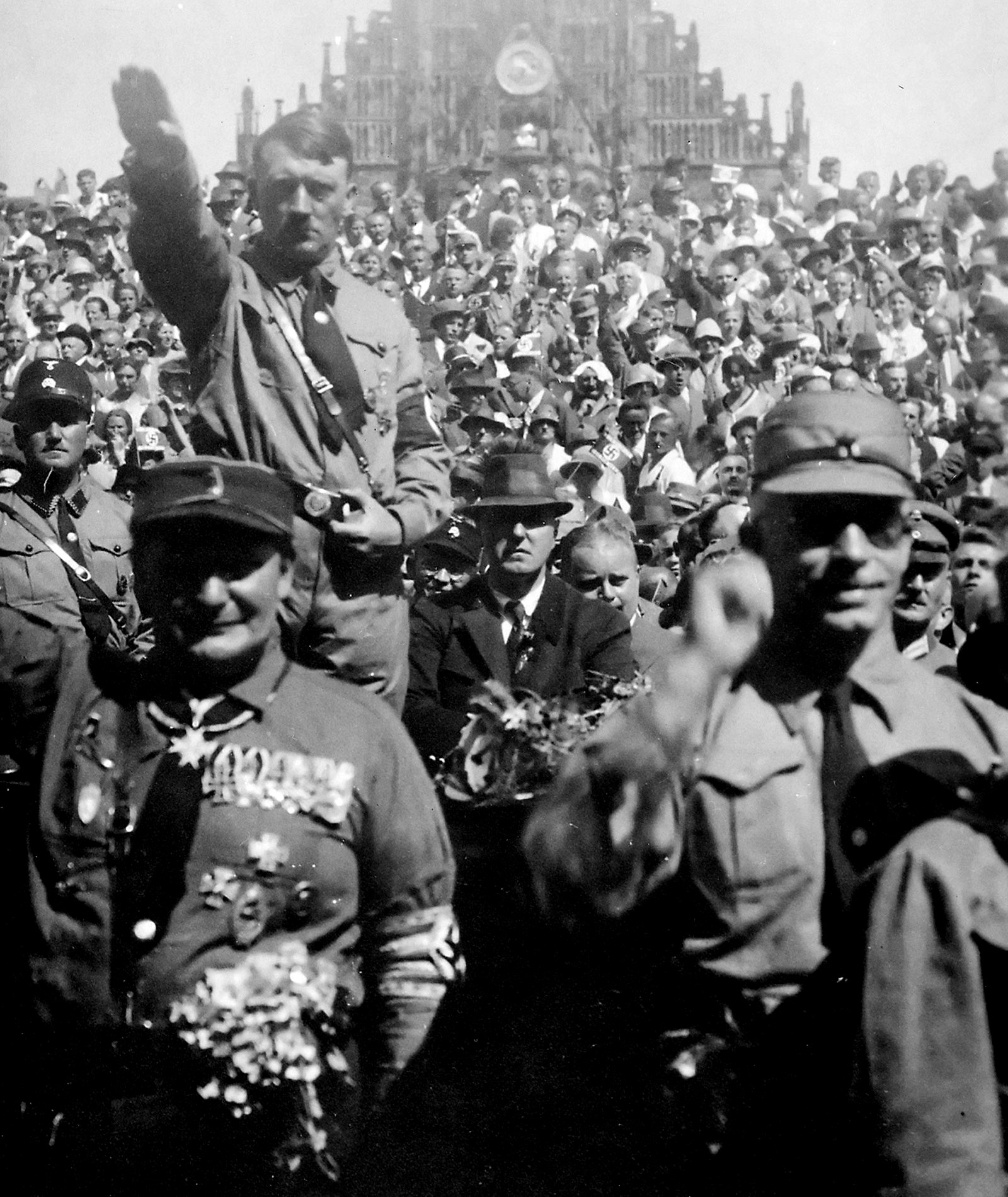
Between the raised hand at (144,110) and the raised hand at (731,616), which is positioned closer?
the raised hand at (731,616)

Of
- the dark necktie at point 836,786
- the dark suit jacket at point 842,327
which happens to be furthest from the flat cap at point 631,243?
the dark necktie at point 836,786

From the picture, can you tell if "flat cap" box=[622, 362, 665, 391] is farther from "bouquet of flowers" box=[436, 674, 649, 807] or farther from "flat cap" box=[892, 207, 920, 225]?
"bouquet of flowers" box=[436, 674, 649, 807]

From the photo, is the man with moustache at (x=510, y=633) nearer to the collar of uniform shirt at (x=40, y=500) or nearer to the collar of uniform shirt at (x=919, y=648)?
the collar of uniform shirt at (x=919, y=648)

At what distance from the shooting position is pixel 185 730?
3.50 m

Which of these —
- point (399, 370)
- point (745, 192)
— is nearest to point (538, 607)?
point (399, 370)

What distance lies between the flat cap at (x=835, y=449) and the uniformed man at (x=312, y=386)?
1002mm

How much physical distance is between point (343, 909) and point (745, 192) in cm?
1077

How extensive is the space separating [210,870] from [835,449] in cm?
162

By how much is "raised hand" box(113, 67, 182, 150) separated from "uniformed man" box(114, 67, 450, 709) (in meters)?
0.25

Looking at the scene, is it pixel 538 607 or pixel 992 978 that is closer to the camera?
pixel 992 978

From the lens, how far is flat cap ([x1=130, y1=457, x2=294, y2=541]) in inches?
136

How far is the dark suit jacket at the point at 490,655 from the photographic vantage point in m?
4.09

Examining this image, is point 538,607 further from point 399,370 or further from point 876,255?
point 876,255

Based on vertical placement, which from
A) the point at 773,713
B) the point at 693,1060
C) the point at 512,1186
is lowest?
the point at 512,1186
